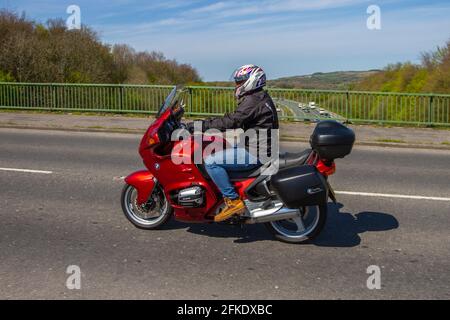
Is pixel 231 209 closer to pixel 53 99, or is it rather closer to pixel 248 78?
pixel 248 78

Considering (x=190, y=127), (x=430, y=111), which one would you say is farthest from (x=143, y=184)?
(x=430, y=111)

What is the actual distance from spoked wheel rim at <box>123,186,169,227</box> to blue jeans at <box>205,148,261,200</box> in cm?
83

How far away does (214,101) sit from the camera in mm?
18234

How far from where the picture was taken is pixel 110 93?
19484mm

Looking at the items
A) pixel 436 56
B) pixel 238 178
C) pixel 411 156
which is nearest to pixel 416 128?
pixel 411 156

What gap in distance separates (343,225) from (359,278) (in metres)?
1.65

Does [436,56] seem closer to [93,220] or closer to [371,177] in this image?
[371,177]

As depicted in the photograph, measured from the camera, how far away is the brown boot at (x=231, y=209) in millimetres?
5727

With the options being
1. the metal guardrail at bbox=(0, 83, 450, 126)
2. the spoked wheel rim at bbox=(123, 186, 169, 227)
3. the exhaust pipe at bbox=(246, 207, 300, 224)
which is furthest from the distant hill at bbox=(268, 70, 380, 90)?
the exhaust pipe at bbox=(246, 207, 300, 224)

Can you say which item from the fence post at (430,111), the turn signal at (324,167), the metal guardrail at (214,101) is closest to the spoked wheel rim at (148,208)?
the turn signal at (324,167)

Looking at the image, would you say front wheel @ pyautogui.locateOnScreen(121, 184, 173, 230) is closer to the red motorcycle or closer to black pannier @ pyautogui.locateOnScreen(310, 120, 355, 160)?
the red motorcycle

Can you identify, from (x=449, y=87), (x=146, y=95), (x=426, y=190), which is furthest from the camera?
(x=449, y=87)

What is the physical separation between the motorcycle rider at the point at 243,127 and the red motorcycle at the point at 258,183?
0.11 meters

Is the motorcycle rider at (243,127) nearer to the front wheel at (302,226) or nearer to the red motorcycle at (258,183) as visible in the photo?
the red motorcycle at (258,183)
